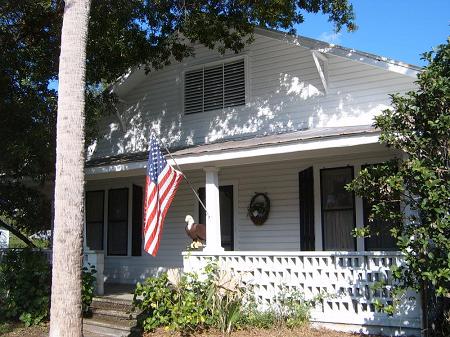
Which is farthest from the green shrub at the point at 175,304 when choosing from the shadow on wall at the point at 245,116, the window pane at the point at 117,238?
the window pane at the point at 117,238

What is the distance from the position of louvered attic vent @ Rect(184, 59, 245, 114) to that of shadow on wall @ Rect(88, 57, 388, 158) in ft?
0.66

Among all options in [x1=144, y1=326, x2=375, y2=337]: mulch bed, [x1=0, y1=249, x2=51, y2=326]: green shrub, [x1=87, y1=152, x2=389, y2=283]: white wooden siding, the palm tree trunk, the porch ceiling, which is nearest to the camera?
the palm tree trunk

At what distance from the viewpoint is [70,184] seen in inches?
244

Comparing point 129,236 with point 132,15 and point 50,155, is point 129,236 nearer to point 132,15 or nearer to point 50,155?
point 50,155

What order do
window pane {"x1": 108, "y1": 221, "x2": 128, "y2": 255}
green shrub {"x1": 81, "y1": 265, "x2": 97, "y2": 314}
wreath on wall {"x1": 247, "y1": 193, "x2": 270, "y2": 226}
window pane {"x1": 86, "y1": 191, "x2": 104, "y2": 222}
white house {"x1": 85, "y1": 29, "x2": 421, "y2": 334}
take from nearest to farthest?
white house {"x1": 85, "y1": 29, "x2": 421, "y2": 334}, green shrub {"x1": 81, "y1": 265, "x2": 97, "y2": 314}, wreath on wall {"x1": 247, "y1": 193, "x2": 270, "y2": 226}, window pane {"x1": 108, "y1": 221, "x2": 128, "y2": 255}, window pane {"x1": 86, "y1": 191, "x2": 104, "y2": 222}

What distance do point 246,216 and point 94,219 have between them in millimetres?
4747

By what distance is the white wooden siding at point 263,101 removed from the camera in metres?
10.5

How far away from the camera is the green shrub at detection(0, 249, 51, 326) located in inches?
394

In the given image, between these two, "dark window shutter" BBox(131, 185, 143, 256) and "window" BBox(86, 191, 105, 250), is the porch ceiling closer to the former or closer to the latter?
"dark window shutter" BBox(131, 185, 143, 256)

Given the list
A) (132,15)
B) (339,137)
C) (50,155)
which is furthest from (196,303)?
(132,15)

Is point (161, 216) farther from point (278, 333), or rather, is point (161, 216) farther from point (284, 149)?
point (278, 333)

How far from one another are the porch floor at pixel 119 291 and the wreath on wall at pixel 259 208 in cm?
307

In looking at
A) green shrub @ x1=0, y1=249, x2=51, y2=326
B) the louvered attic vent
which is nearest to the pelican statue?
green shrub @ x1=0, y1=249, x2=51, y2=326

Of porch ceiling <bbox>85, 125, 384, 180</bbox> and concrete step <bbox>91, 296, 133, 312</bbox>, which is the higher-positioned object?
porch ceiling <bbox>85, 125, 384, 180</bbox>
